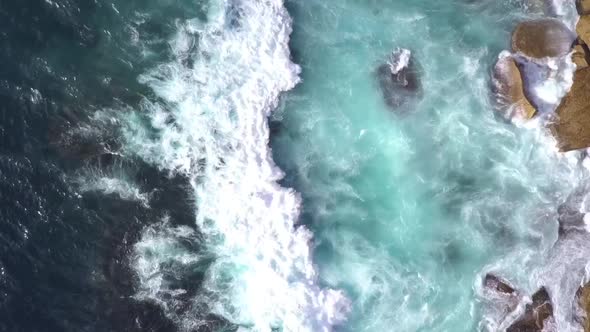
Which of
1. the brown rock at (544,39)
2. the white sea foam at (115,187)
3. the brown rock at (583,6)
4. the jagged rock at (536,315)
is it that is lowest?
the jagged rock at (536,315)

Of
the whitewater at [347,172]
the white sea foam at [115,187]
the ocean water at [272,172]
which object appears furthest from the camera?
the whitewater at [347,172]

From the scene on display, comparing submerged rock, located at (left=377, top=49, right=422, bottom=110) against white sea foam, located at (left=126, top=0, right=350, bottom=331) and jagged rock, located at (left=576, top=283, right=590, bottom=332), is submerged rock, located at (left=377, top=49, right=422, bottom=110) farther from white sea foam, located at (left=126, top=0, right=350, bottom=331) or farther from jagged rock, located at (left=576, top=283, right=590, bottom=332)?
jagged rock, located at (left=576, top=283, right=590, bottom=332)

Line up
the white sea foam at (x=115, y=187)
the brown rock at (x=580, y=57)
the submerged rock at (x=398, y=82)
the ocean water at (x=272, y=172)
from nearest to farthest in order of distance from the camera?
the ocean water at (x=272, y=172) → the white sea foam at (x=115, y=187) → the brown rock at (x=580, y=57) → the submerged rock at (x=398, y=82)

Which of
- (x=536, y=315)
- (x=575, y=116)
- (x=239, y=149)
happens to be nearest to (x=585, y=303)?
(x=536, y=315)

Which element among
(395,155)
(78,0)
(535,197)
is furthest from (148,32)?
(535,197)

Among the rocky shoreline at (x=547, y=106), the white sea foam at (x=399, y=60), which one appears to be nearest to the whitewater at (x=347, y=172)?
the white sea foam at (x=399, y=60)

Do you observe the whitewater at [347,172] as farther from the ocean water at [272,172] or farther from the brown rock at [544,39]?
the brown rock at [544,39]

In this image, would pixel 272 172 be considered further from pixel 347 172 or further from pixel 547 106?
pixel 547 106

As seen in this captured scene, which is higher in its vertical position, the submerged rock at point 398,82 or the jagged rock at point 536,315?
the submerged rock at point 398,82
